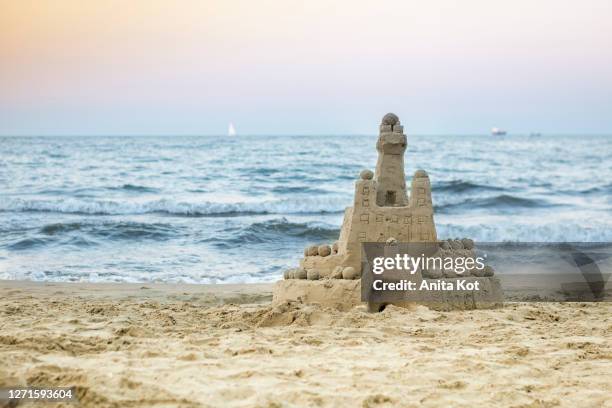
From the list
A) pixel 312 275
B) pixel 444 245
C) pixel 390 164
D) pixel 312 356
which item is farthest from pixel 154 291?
pixel 312 356

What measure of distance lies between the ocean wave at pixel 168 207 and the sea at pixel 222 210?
0.03 m

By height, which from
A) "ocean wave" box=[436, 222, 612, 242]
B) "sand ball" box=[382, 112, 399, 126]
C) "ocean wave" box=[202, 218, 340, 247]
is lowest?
"ocean wave" box=[436, 222, 612, 242]

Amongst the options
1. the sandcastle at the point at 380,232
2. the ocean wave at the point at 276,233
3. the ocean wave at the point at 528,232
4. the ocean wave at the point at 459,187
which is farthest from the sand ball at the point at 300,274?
the ocean wave at the point at 459,187

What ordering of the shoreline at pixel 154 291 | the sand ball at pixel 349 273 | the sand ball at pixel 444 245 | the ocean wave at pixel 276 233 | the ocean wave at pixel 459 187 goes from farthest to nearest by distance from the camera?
the ocean wave at pixel 459 187 → the ocean wave at pixel 276 233 → the shoreline at pixel 154 291 → the sand ball at pixel 444 245 → the sand ball at pixel 349 273

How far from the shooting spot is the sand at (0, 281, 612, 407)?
433 centimetres

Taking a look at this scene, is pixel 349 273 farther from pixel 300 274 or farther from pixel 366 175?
pixel 366 175

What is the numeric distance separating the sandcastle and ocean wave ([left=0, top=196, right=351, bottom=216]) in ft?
40.1

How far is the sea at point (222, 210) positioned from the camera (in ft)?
40.9

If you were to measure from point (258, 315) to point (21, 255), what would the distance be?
296 inches

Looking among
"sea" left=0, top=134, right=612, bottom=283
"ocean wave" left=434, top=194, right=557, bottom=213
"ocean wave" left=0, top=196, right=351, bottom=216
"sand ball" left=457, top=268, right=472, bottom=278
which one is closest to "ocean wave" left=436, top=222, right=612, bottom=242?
"sea" left=0, top=134, right=612, bottom=283

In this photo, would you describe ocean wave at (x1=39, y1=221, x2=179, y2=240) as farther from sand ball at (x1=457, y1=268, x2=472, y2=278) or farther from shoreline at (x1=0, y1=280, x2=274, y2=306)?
sand ball at (x1=457, y1=268, x2=472, y2=278)

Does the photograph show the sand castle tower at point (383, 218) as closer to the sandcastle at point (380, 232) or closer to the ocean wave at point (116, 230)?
the sandcastle at point (380, 232)

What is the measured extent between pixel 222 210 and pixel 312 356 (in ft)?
49.1

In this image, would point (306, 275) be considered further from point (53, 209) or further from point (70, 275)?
point (53, 209)
